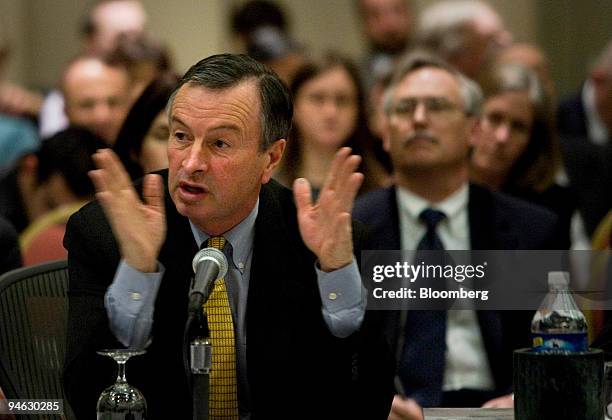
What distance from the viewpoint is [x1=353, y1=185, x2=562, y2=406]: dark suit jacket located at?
3.11 metres

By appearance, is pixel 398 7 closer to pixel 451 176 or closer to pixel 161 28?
pixel 161 28

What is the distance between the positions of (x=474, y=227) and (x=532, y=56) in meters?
2.67

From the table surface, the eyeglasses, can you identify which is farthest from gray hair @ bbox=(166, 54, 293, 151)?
the eyeglasses

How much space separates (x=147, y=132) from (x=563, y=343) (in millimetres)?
1186

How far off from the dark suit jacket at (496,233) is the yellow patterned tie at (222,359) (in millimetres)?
515

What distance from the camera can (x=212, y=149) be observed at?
8.24ft

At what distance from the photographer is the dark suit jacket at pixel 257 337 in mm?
2525

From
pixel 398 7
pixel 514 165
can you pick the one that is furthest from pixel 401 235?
pixel 398 7

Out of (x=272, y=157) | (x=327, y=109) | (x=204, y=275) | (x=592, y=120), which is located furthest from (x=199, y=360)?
(x=592, y=120)

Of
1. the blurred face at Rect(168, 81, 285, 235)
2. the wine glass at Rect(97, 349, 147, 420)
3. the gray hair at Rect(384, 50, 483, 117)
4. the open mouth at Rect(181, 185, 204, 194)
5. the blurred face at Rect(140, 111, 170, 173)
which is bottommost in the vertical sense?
the wine glass at Rect(97, 349, 147, 420)

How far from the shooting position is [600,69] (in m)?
5.80

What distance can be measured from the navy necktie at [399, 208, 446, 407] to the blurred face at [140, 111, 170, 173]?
0.65 m

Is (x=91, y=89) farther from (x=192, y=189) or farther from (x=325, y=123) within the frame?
(x=192, y=189)

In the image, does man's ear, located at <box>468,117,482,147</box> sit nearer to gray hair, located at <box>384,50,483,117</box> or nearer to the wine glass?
gray hair, located at <box>384,50,483,117</box>
